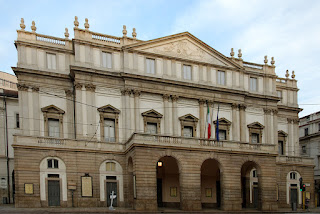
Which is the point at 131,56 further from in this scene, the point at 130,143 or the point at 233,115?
the point at 233,115

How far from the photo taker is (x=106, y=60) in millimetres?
37156

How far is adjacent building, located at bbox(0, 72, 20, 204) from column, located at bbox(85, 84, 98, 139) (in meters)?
11.7

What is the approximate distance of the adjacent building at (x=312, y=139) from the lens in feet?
184

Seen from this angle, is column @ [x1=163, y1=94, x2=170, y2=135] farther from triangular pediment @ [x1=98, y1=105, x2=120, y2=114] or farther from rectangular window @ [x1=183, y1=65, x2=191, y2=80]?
triangular pediment @ [x1=98, y1=105, x2=120, y2=114]

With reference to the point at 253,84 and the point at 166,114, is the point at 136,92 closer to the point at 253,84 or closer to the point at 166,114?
the point at 166,114

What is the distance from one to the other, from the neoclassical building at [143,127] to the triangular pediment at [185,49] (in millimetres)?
116

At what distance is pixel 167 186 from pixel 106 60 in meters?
→ 14.3

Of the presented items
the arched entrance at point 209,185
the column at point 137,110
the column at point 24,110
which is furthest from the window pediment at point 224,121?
the column at point 24,110

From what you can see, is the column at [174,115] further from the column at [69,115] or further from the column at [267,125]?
the column at [267,125]

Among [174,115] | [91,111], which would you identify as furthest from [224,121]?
[91,111]

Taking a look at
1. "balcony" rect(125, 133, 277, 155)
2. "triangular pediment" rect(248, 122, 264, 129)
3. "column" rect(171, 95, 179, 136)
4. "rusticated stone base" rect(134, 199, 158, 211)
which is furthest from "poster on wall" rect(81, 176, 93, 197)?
"triangular pediment" rect(248, 122, 264, 129)

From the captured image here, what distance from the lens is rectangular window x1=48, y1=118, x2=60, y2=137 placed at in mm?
35416

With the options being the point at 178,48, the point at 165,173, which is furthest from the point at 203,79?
the point at 165,173

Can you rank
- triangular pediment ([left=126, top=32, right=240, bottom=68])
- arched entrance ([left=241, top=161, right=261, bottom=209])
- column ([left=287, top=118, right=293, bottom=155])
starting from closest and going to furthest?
arched entrance ([left=241, top=161, right=261, bottom=209])
triangular pediment ([left=126, top=32, right=240, bottom=68])
column ([left=287, top=118, right=293, bottom=155])
